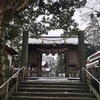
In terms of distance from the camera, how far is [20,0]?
759 centimetres

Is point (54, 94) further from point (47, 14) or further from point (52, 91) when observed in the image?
point (47, 14)

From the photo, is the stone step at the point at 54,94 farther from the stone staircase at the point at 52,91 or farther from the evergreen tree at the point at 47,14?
the evergreen tree at the point at 47,14

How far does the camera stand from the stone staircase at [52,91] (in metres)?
6.83

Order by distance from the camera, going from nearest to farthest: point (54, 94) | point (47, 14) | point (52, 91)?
point (54, 94) < point (52, 91) < point (47, 14)

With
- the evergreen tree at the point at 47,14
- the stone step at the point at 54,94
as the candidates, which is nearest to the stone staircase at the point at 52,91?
the stone step at the point at 54,94

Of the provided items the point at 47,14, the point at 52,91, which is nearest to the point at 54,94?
the point at 52,91

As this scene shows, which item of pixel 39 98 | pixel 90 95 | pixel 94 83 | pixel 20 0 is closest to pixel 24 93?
pixel 39 98

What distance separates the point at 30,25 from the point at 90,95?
6667mm

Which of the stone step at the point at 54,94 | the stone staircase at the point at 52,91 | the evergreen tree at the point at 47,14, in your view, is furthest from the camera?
the evergreen tree at the point at 47,14

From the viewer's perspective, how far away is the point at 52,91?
758 cm

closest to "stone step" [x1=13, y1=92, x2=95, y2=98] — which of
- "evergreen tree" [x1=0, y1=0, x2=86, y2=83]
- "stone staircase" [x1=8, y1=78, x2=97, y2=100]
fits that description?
"stone staircase" [x1=8, y1=78, x2=97, y2=100]

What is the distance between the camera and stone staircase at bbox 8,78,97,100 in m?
6.83

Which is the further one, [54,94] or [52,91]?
[52,91]

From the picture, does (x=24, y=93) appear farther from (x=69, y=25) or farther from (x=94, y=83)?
(x=69, y=25)
